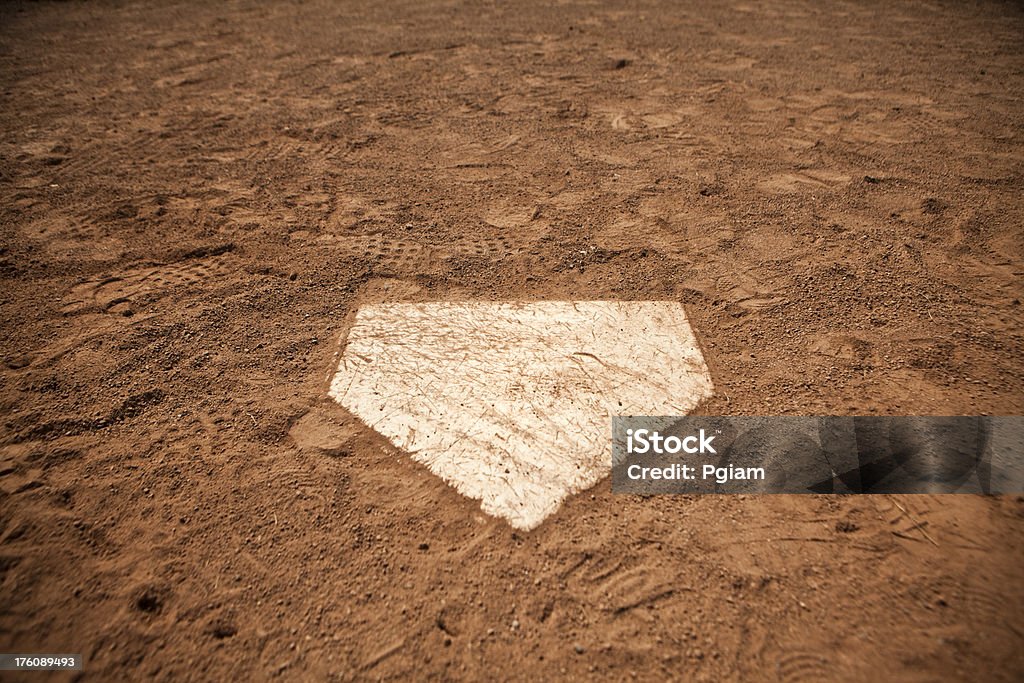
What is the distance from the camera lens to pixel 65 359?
175 cm

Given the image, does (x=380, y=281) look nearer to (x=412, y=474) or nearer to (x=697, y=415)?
(x=412, y=474)

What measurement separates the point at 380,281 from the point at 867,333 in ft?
5.71

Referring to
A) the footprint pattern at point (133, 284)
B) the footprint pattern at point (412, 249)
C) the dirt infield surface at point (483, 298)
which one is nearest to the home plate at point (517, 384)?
the dirt infield surface at point (483, 298)

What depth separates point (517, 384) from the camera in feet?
5.39

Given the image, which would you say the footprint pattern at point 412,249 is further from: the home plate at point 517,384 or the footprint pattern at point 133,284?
the footprint pattern at point 133,284

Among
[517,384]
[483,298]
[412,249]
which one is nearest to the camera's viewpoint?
[517,384]

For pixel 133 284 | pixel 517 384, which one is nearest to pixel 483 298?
pixel 517 384

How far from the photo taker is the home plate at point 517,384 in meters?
1.43

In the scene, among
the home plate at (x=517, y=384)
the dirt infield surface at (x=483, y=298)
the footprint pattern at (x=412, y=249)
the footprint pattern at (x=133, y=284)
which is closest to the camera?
the dirt infield surface at (x=483, y=298)

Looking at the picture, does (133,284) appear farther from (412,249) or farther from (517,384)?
(517,384)

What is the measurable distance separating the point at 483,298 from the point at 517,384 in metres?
0.45

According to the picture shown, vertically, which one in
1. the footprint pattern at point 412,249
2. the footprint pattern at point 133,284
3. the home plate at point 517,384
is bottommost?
the home plate at point 517,384

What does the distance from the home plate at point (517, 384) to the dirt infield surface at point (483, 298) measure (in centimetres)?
8

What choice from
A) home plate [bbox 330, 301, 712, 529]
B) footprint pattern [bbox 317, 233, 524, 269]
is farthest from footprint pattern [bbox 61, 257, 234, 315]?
home plate [bbox 330, 301, 712, 529]
